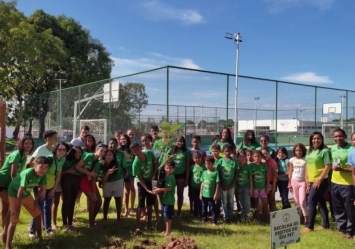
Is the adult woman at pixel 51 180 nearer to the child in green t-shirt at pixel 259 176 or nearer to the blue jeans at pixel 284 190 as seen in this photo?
the child in green t-shirt at pixel 259 176

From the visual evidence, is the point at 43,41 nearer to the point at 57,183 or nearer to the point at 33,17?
the point at 33,17

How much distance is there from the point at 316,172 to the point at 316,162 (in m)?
0.17

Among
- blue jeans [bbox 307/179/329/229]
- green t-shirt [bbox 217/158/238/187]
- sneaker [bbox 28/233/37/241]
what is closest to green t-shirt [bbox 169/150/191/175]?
green t-shirt [bbox 217/158/238/187]

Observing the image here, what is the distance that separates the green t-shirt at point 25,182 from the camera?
4.68 metres

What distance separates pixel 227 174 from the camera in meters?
6.47

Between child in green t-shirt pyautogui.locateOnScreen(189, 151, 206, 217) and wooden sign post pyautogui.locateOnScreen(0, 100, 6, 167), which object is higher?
wooden sign post pyautogui.locateOnScreen(0, 100, 6, 167)

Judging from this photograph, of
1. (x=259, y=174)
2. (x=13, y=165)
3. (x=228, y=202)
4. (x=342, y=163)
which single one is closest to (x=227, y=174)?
(x=228, y=202)

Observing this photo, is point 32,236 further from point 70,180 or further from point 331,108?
point 331,108

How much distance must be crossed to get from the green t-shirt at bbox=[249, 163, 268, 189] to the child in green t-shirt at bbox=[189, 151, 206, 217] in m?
0.94

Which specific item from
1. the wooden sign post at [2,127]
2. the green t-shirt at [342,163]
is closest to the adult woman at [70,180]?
the wooden sign post at [2,127]

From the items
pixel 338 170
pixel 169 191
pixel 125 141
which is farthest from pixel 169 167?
pixel 338 170

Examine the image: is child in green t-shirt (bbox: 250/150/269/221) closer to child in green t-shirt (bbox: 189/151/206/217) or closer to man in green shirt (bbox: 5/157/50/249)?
child in green t-shirt (bbox: 189/151/206/217)

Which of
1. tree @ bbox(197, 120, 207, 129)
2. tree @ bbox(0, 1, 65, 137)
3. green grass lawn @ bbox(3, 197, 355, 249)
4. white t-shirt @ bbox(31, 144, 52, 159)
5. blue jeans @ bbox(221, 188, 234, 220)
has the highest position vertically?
tree @ bbox(0, 1, 65, 137)

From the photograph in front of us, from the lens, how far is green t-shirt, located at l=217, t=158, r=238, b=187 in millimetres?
6461
